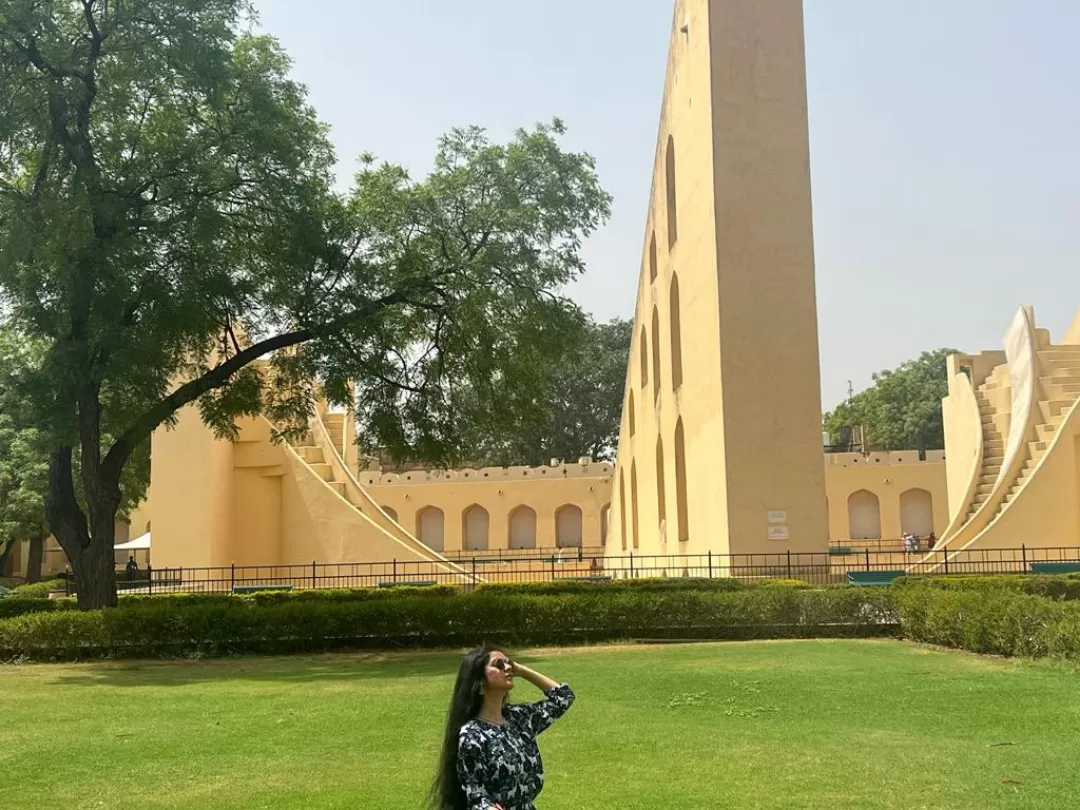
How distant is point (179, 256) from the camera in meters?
12.9

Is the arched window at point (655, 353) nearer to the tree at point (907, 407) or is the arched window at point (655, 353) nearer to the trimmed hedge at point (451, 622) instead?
the trimmed hedge at point (451, 622)

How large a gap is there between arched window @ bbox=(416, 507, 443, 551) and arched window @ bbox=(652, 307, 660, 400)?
19059mm

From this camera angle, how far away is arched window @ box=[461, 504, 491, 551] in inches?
1583

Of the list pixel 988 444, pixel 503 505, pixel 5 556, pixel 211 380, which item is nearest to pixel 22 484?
pixel 5 556

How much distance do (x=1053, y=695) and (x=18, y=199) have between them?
11659mm

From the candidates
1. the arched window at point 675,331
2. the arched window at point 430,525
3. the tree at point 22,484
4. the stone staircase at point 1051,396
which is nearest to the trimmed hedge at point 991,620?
the arched window at point 675,331

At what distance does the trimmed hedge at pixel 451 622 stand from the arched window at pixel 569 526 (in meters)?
26.5

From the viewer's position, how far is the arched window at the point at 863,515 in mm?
36906

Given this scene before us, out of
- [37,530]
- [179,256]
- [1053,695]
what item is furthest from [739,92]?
[37,530]

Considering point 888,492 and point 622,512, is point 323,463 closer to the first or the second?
point 622,512

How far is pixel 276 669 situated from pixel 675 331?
39.2ft

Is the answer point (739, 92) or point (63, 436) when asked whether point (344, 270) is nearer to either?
point (63, 436)

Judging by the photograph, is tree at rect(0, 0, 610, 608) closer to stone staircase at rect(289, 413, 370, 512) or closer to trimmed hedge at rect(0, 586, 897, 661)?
trimmed hedge at rect(0, 586, 897, 661)

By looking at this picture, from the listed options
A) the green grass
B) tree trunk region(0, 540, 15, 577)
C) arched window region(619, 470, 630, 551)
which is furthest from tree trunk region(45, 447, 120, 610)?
tree trunk region(0, 540, 15, 577)
